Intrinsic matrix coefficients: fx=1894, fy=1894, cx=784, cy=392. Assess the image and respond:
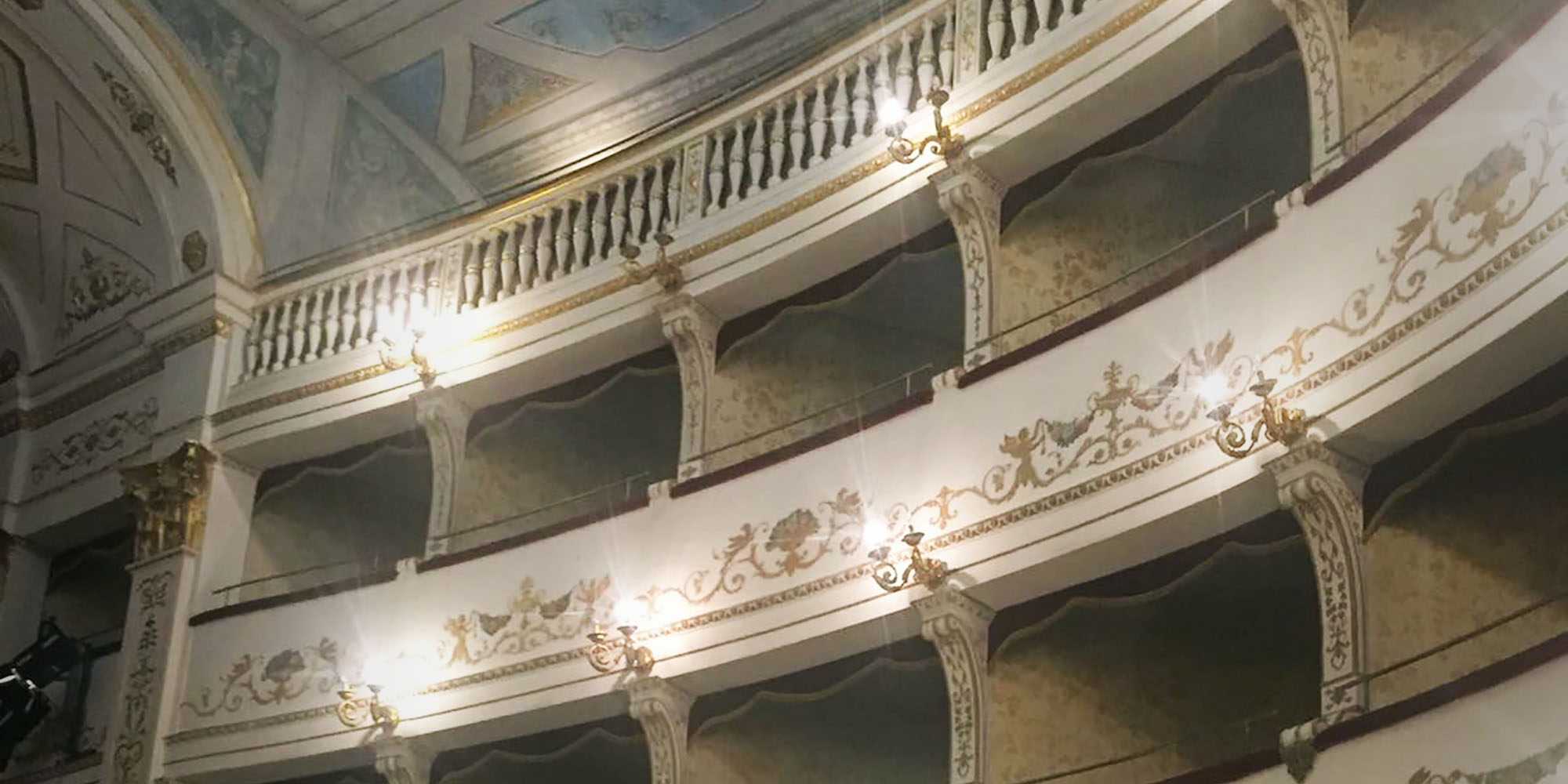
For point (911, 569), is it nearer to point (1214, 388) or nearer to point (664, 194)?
point (1214, 388)

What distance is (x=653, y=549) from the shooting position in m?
11.6

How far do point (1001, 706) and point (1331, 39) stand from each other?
3.81 metres

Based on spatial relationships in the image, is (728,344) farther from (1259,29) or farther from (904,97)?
(1259,29)

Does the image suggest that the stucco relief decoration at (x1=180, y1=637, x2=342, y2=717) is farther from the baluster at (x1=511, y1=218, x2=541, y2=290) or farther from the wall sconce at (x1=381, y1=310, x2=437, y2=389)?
the baluster at (x1=511, y1=218, x2=541, y2=290)

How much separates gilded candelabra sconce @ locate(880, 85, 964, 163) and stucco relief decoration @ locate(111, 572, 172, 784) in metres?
6.46

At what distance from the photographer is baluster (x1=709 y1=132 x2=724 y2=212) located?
1252cm

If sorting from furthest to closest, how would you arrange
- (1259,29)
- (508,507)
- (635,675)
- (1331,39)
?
1. (508,507)
2. (635,675)
3. (1259,29)
4. (1331,39)

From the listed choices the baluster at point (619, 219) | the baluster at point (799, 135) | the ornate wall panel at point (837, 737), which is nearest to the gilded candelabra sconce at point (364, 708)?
the ornate wall panel at point (837, 737)

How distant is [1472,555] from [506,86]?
10244mm

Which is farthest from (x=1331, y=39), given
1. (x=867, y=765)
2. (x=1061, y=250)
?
(x=867, y=765)

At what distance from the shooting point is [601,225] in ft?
43.1

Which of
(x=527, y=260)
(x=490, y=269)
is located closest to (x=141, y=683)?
(x=490, y=269)

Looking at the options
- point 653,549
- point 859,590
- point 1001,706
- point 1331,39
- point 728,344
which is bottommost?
point 1001,706

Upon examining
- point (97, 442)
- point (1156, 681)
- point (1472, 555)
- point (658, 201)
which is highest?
point (97, 442)
